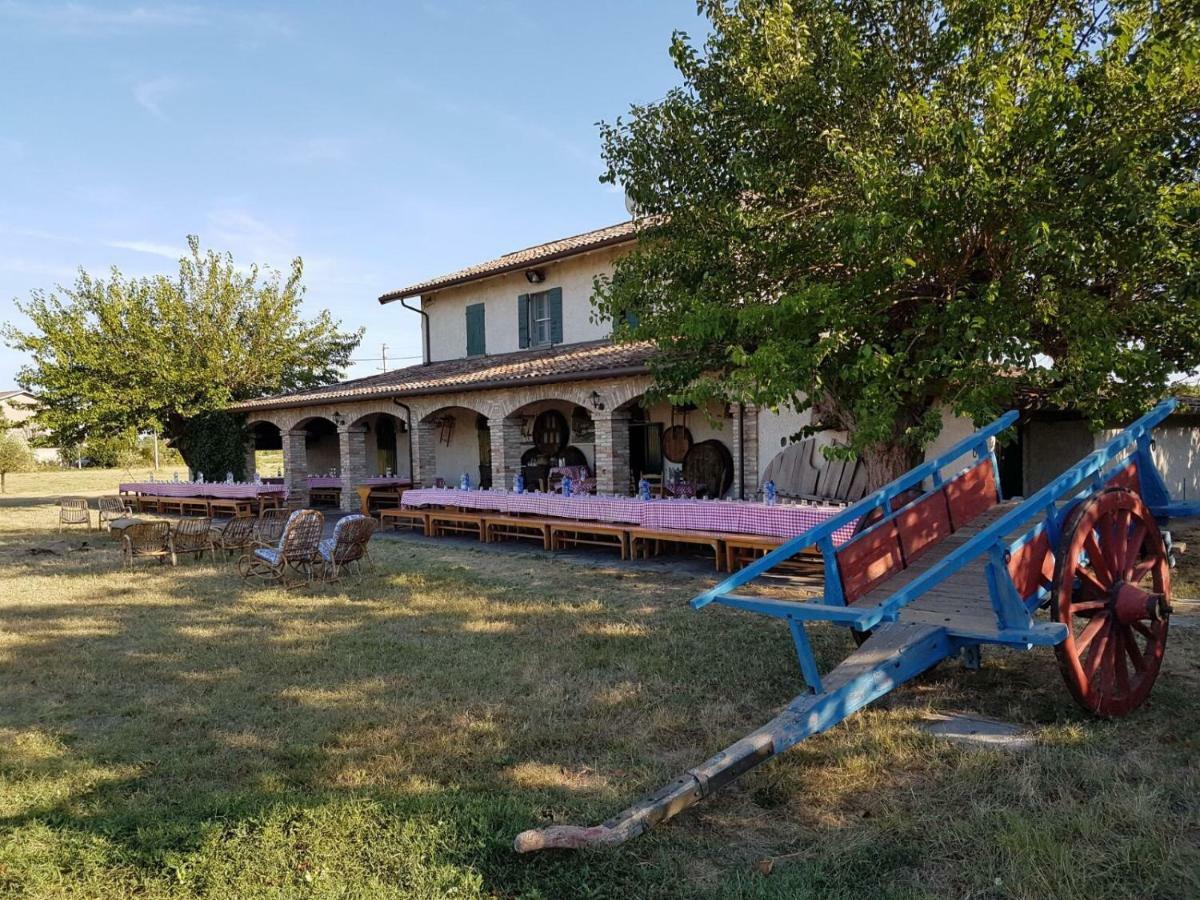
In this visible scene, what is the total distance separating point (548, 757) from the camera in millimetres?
4152

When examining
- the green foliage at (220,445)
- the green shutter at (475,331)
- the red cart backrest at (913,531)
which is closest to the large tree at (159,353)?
the green foliage at (220,445)

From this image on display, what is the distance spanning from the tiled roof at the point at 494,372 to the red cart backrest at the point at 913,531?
624 centimetres

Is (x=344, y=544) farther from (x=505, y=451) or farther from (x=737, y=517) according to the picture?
(x=505, y=451)

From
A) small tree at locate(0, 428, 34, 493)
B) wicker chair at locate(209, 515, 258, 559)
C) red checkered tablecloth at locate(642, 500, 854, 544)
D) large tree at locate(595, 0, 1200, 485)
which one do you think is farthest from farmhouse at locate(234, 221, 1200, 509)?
small tree at locate(0, 428, 34, 493)

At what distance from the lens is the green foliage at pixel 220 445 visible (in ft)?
71.5

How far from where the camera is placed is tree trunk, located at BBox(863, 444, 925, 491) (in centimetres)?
873

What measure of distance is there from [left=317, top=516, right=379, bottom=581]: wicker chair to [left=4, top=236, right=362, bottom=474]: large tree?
13.7 meters

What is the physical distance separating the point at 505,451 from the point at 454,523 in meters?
1.63

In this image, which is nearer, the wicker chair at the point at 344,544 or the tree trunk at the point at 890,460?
the tree trunk at the point at 890,460

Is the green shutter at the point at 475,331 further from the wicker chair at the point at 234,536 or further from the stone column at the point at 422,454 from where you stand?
the wicker chair at the point at 234,536

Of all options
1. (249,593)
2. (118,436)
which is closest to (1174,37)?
(249,593)

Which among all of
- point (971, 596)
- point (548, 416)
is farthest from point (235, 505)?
point (971, 596)

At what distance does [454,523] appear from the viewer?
1435 centimetres

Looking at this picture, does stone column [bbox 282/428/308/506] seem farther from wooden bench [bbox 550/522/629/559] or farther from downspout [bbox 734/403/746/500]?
downspout [bbox 734/403/746/500]
